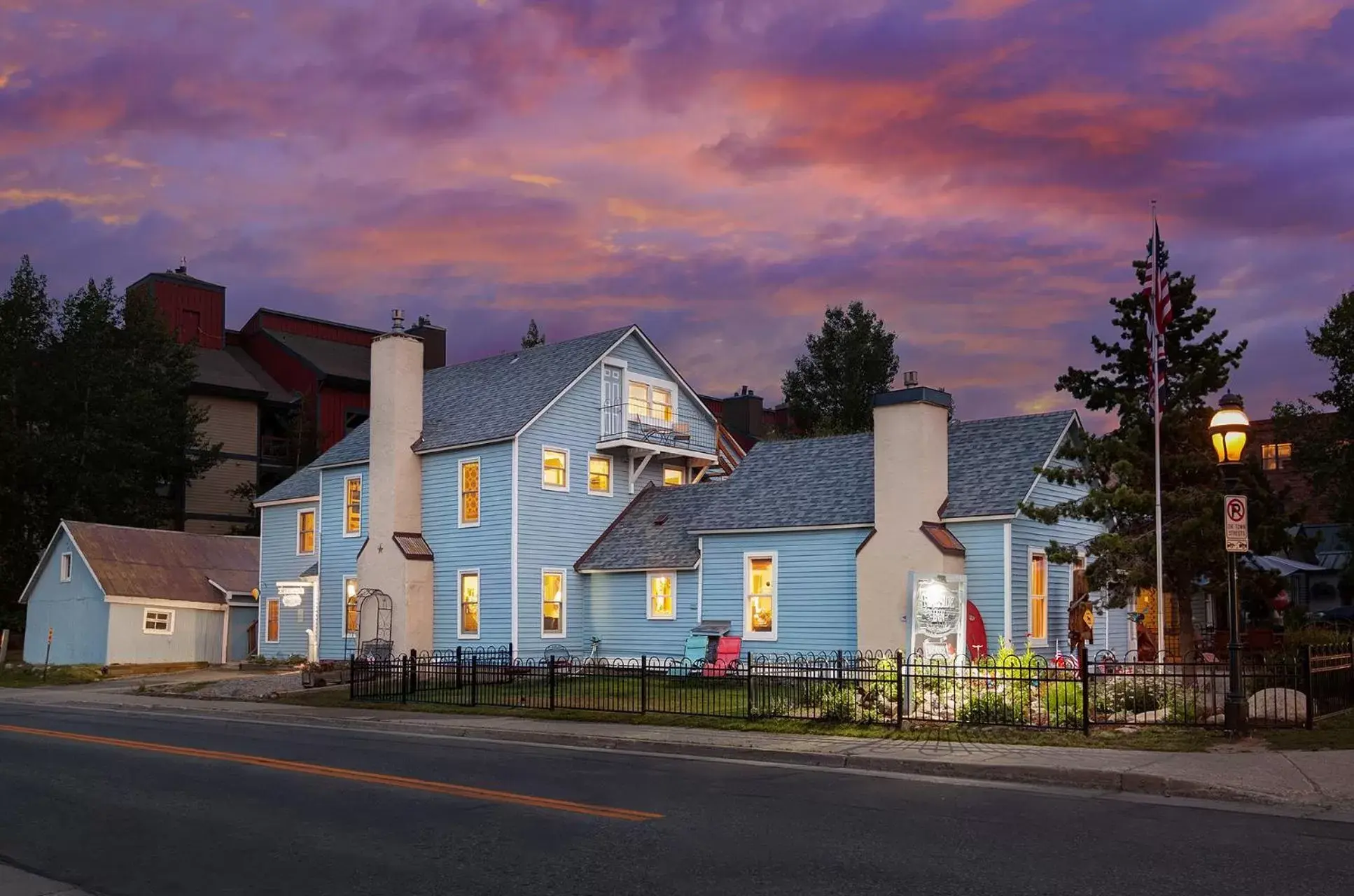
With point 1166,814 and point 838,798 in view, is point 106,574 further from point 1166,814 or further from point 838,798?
point 1166,814

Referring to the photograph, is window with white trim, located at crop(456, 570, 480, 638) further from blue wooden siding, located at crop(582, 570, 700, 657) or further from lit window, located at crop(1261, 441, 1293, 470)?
lit window, located at crop(1261, 441, 1293, 470)

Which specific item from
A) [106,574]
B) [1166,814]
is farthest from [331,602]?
[1166,814]

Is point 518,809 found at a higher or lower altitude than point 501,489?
lower

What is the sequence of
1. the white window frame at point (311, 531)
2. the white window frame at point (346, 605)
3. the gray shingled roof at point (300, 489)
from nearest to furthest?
1. the white window frame at point (346, 605)
2. the white window frame at point (311, 531)
3. the gray shingled roof at point (300, 489)

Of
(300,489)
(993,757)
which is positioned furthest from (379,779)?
(300,489)

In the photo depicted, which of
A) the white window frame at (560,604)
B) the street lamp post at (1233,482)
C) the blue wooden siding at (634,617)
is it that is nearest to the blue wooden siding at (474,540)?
the white window frame at (560,604)

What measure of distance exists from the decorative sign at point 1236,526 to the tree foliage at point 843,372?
49.1 meters

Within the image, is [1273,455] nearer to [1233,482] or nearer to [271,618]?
[271,618]

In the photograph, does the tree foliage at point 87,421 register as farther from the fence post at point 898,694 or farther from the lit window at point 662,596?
the fence post at point 898,694

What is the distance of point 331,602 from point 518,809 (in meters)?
30.0

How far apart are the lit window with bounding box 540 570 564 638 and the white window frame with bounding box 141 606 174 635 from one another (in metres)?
16.6

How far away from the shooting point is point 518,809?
11555 mm

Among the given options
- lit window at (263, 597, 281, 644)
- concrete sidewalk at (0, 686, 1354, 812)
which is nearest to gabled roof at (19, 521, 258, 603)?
lit window at (263, 597, 281, 644)

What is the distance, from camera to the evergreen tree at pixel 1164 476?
25.2 meters
